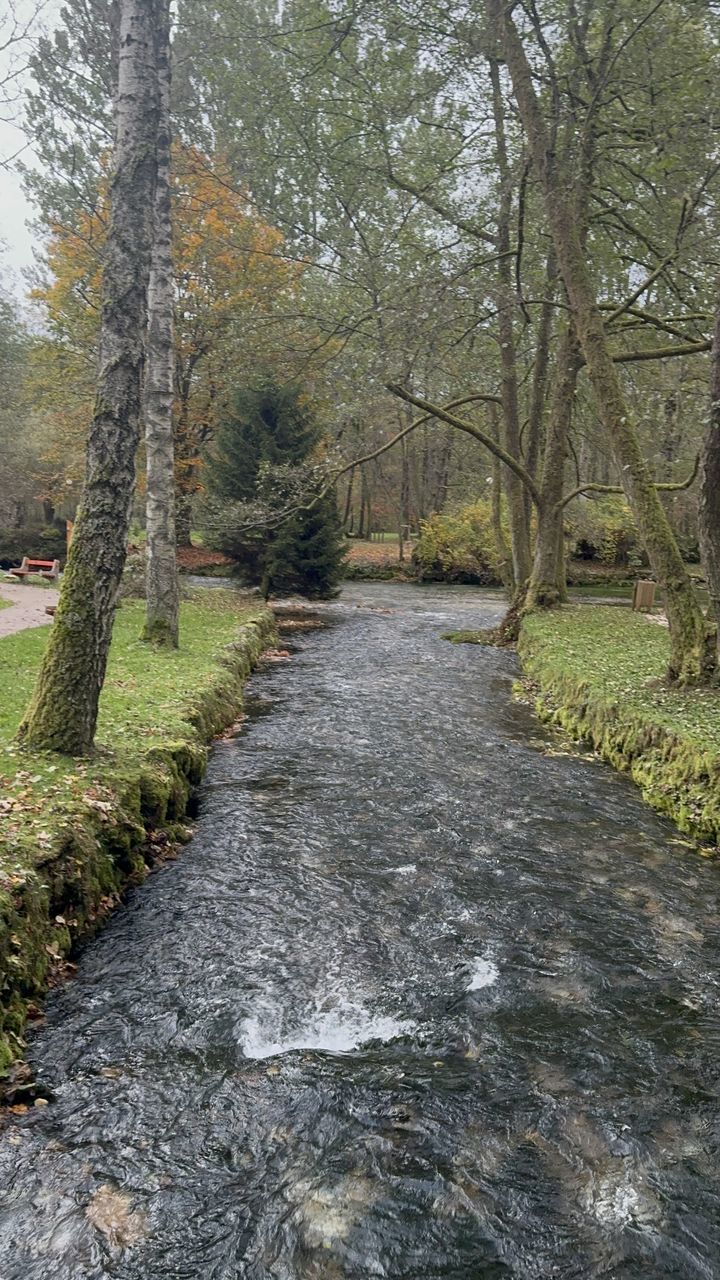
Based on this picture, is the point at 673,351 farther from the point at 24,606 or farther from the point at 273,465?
the point at 24,606

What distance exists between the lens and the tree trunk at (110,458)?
21.8ft

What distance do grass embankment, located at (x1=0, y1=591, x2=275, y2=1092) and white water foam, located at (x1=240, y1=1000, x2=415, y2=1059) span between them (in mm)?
1338

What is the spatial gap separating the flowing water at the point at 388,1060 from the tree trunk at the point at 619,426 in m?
3.06

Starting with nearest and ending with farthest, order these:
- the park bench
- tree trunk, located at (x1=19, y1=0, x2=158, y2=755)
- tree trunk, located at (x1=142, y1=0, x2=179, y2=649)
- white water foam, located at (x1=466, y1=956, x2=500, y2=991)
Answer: white water foam, located at (x1=466, y1=956, x2=500, y2=991)
tree trunk, located at (x1=19, y1=0, x2=158, y2=755)
tree trunk, located at (x1=142, y1=0, x2=179, y2=649)
the park bench

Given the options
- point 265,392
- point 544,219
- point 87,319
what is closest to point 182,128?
point 87,319

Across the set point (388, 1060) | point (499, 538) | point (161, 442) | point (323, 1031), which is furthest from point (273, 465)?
point (388, 1060)

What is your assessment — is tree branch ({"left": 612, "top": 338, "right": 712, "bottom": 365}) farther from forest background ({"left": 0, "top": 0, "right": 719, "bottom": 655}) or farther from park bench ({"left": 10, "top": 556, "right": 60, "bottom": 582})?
park bench ({"left": 10, "top": 556, "right": 60, "bottom": 582})

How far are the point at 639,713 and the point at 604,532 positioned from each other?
100 ft

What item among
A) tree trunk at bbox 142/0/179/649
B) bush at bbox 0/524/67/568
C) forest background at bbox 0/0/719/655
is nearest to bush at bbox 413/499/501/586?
forest background at bbox 0/0/719/655

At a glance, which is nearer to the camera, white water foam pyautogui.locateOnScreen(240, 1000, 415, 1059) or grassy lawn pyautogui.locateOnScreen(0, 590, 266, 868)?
white water foam pyautogui.locateOnScreen(240, 1000, 415, 1059)

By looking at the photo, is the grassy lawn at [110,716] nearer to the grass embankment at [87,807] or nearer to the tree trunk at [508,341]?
the grass embankment at [87,807]

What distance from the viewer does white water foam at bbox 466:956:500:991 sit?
506 centimetres

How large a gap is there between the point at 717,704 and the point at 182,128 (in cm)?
2218

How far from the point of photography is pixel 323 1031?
4559 mm
